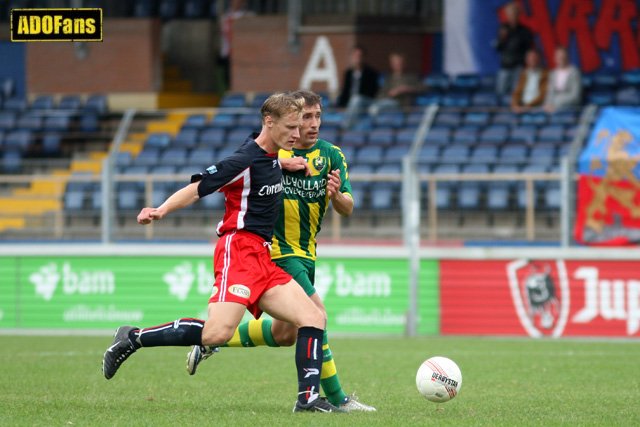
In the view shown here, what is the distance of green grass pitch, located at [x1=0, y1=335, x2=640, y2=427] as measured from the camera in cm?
776

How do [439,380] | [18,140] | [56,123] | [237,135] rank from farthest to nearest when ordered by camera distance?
[56,123] → [18,140] → [237,135] → [439,380]

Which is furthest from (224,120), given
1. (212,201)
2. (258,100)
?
(212,201)

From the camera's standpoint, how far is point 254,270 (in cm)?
788

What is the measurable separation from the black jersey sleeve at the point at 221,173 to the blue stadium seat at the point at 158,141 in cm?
1279

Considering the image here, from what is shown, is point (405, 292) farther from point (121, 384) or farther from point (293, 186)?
point (293, 186)

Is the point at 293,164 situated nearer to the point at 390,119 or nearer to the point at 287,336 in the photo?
the point at 287,336

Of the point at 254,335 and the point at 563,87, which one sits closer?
the point at 254,335

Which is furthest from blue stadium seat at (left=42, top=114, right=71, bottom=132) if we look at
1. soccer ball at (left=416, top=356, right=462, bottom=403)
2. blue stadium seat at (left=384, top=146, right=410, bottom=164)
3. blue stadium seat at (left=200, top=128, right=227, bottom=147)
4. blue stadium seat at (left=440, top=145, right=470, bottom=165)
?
soccer ball at (left=416, top=356, right=462, bottom=403)

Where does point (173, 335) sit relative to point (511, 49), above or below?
below

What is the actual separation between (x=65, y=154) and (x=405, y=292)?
8.32 meters

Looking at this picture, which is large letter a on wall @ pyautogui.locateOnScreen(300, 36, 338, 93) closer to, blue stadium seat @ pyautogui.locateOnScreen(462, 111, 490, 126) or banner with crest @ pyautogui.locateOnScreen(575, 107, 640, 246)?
blue stadium seat @ pyautogui.locateOnScreen(462, 111, 490, 126)

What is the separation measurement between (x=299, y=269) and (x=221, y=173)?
3.37ft

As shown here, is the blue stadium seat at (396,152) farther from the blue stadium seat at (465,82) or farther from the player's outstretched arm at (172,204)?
the player's outstretched arm at (172,204)

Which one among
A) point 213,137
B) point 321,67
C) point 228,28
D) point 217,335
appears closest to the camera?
point 217,335
